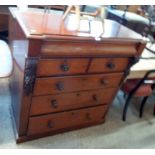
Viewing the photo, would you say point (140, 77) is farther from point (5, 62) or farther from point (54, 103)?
point (5, 62)

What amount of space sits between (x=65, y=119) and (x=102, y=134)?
1.32ft

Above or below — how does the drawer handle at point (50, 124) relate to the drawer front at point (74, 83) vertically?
below

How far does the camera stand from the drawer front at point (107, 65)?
1.39 meters

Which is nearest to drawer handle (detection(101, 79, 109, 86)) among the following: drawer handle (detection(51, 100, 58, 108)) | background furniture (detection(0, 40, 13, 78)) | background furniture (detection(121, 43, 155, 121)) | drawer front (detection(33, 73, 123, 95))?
drawer front (detection(33, 73, 123, 95))

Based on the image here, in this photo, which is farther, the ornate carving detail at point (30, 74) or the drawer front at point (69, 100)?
the drawer front at point (69, 100)

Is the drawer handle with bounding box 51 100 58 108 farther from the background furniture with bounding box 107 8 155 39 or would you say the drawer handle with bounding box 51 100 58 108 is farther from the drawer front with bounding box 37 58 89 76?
the background furniture with bounding box 107 8 155 39

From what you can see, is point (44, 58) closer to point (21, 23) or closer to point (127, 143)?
point (21, 23)

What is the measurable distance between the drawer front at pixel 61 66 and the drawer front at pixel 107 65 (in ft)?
0.20

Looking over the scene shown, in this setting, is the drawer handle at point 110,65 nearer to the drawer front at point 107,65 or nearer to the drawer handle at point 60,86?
the drawer front at point 107,65

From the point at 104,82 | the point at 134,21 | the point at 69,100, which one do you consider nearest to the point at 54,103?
the point at 69,100

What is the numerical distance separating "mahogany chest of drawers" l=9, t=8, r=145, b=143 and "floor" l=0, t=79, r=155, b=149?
7cm

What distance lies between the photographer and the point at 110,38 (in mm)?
1299

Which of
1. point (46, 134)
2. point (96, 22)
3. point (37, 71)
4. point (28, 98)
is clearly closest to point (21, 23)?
point (37, 71)

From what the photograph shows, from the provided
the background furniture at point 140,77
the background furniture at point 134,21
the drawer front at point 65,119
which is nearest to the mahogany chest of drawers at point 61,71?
the drawer front at point 65,119
